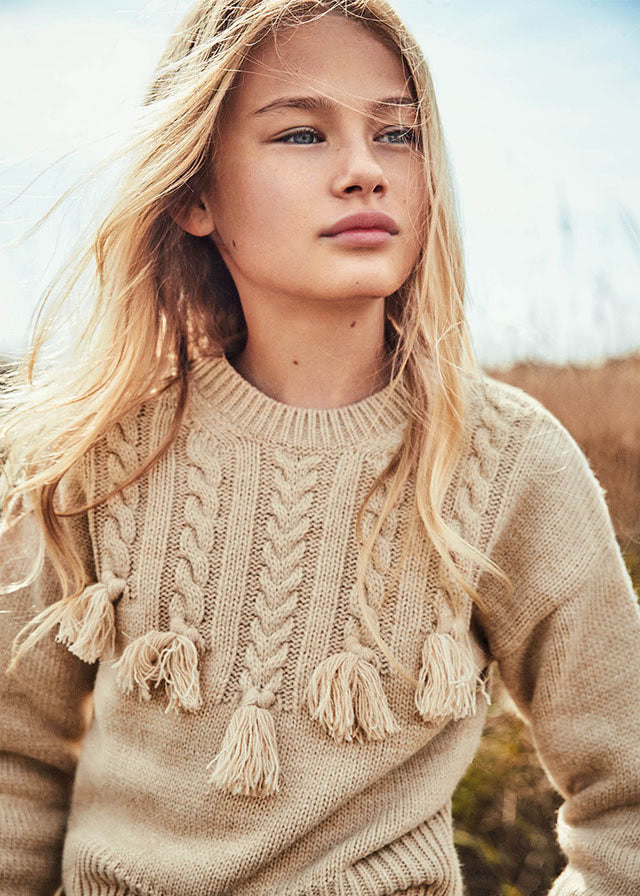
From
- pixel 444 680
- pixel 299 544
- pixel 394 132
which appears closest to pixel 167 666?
pixel 299 544

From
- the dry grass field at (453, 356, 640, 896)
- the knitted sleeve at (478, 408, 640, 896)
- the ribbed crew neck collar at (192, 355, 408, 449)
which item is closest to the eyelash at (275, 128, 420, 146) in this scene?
the ribbed crew neck collar at (192, 355, 408, 449)

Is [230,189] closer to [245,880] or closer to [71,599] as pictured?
[71,599]

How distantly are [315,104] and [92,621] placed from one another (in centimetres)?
87

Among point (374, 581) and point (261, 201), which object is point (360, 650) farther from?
point (261, 201)

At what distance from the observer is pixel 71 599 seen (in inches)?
59.1

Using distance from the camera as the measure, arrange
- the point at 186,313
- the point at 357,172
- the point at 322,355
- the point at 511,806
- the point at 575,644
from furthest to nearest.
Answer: the point at 511,806
the point at 186,313
the point at 322,355
the point at 575,644
the point at 357,172

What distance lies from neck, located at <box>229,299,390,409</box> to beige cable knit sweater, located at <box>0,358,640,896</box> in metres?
0.05

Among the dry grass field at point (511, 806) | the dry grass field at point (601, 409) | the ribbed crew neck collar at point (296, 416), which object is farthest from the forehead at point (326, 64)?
the dry grass field at point (601, 409)

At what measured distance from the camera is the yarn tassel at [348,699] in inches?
54.1

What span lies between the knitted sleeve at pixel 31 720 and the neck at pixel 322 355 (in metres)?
0.42

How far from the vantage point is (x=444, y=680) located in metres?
1.39

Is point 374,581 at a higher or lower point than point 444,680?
higher

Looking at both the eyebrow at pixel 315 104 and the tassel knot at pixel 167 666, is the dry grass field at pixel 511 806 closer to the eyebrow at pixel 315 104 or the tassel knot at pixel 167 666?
the tassel knot at pixel 167 666

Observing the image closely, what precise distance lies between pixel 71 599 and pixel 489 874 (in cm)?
115
